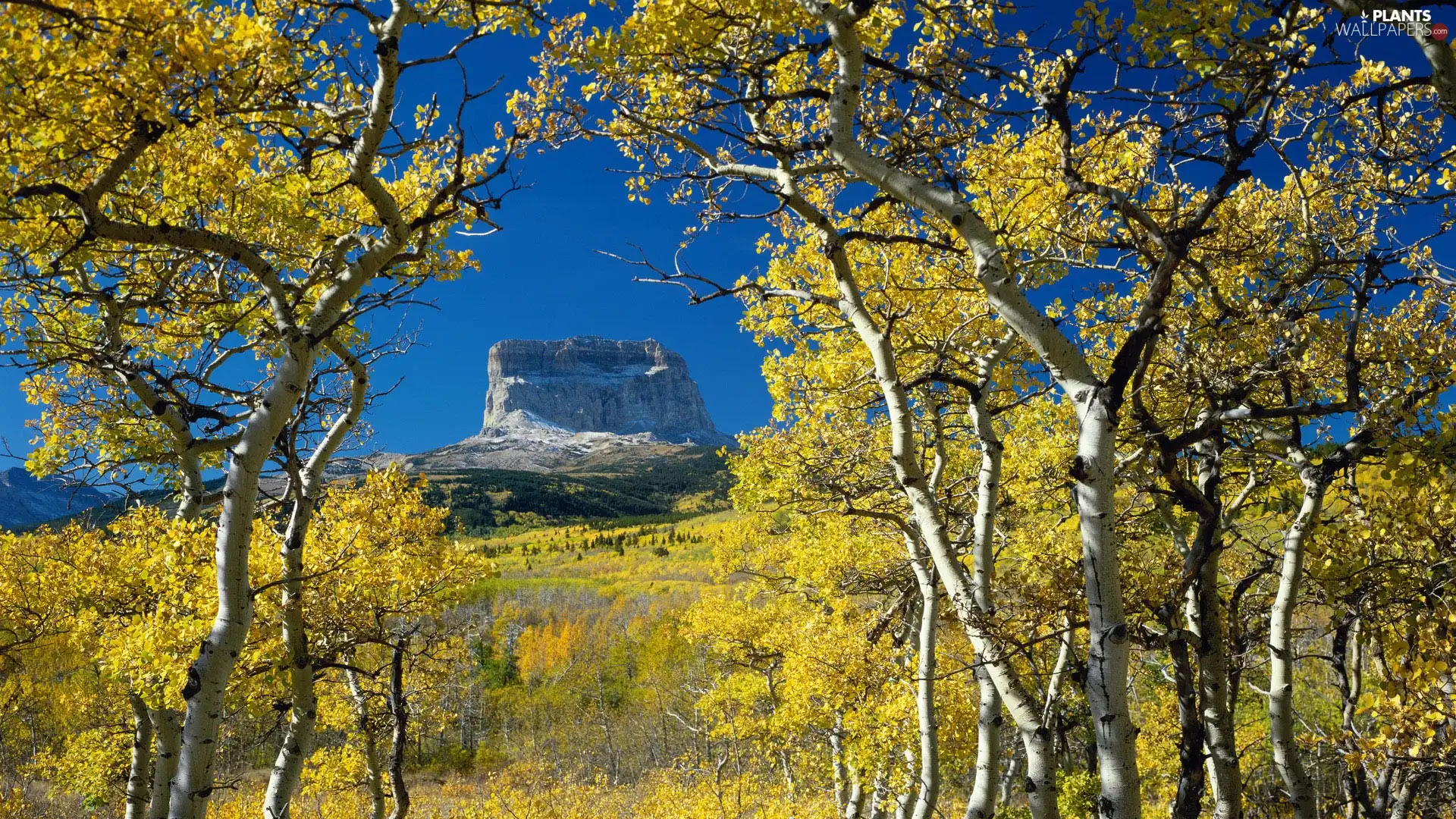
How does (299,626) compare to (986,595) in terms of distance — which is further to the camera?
(299,626)

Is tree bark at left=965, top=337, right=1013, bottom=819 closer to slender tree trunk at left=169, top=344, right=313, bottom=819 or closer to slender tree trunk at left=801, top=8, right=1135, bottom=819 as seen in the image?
slender tree trunk at left=801, top=8, right=1135, bottom=819

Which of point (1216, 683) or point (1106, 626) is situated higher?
point (1106, 626)

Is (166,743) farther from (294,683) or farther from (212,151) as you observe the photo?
(212,151)

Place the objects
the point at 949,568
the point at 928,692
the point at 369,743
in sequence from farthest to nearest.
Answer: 1. the point at 369,743
2. the point at 928,692
3. the point at 949,568

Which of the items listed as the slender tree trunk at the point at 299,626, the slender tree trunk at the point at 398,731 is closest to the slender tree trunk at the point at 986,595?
the slender tree trunk at the point at 299,626

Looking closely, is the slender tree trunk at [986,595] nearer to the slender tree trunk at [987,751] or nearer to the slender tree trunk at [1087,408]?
the slender tree trunk at [987,751]

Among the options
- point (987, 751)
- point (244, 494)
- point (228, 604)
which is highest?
point (244, 494)

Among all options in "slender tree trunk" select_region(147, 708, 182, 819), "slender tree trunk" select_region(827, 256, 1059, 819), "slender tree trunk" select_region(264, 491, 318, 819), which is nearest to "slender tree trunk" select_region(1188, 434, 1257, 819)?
"slender tree trunk" select_region(827, 256, 1059, 819)

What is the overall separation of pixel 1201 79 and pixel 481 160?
8.11 meters

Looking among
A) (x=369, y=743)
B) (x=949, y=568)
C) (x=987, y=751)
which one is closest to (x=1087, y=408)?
(x=949, y=568)

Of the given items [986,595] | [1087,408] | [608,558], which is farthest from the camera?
[608,558]

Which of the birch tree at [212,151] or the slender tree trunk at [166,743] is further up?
the birch tree at [212,151]

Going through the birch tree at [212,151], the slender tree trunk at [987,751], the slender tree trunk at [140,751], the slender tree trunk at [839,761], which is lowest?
the slender tree trunk at [839,761]

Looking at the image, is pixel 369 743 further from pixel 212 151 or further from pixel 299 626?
pixel 212 151
